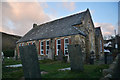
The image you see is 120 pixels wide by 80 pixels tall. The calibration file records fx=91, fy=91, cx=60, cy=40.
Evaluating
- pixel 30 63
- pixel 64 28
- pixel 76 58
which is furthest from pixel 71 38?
pixel 30 63

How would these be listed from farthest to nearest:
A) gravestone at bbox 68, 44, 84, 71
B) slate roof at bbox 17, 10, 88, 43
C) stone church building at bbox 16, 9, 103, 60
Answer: slate roof at bbox 17, 10, 88, 43 → stone church building at bbox 16, 9, 103, 60 → gravestone at bbox 68, 44, 84, 71

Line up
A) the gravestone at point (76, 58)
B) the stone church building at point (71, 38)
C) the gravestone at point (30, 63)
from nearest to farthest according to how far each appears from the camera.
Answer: the gravestone at point (30, 63) < the gravestone at point (76, 58) < the stone church building at point (71, 38)

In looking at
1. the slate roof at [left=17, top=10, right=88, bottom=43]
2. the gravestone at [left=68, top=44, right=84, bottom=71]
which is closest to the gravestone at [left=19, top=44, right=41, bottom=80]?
the gravestone at [left=68, top=44, right=84, bottom=71]

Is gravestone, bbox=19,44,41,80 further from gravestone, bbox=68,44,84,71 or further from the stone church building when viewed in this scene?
the stone church building

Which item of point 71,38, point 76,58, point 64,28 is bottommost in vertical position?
point 76,58

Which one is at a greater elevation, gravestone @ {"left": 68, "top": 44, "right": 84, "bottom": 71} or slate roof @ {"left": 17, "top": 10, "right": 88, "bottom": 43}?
slate roof @ {"left": 17, "top": 10, "right": 88, "bottom": 43}

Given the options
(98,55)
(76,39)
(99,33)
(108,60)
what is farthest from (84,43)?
(99,33)

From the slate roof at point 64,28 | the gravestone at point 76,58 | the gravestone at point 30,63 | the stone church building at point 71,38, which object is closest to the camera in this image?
the gravestone at point 30,63

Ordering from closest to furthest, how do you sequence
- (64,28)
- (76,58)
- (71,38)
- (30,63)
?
(30,63), (76,58), (71,38), (64,28)

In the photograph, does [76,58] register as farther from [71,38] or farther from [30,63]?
[71,38]

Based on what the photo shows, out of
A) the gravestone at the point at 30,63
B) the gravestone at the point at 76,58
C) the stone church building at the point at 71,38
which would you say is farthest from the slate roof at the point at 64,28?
the gravestone at the point at 30,63

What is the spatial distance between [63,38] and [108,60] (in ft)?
22.3

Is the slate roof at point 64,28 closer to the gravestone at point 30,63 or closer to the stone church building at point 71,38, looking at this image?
the stone church building at point 71,38

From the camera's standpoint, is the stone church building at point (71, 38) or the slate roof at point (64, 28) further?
the slate roof at point (64, 28)
